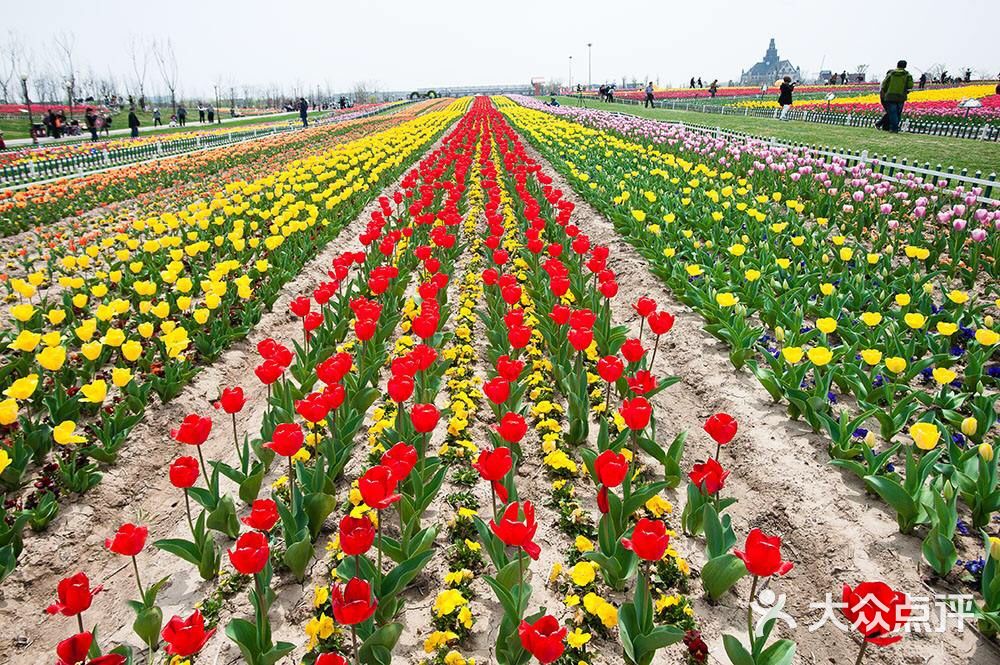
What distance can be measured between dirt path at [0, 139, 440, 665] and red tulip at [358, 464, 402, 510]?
1116 mm

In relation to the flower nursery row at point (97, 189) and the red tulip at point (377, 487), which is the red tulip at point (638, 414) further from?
the flower nursery row at point (97, 189)

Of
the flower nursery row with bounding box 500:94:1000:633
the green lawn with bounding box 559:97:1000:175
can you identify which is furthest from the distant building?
the flower nursery row with bounding box 500:94:1000:633

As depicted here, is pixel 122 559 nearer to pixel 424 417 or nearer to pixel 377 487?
pixel 424 417

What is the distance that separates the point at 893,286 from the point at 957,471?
3.12 m

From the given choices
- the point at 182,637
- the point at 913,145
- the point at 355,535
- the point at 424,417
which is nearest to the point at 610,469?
the point at 424,417

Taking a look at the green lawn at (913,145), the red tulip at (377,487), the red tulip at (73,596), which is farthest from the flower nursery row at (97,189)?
the green lawn at (913,145)

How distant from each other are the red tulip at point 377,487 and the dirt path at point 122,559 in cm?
112

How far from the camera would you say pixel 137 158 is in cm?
2209

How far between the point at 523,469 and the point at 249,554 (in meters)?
2.34

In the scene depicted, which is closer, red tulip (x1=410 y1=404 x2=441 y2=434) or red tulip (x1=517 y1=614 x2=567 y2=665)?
red tulip (x1=517 y1=614 x2=567 y2=665)

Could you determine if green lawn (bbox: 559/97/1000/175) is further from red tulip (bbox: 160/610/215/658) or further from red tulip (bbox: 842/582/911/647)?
A: red tulip (bbox: 160/610/215/658)

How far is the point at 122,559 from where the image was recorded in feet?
11.9

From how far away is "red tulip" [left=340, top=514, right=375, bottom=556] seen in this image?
2.23m

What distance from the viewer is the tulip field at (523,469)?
8.68 feet
